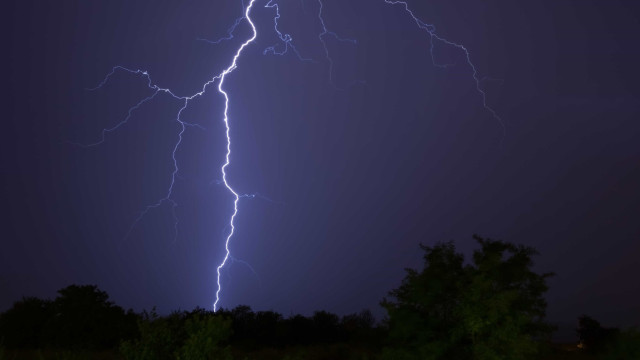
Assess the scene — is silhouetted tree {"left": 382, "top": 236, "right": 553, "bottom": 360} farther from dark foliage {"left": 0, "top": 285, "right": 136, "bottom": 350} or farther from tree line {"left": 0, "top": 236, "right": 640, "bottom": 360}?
dark foliage {"left": 0, "top": 285, "right": 136, "bottom": 350}

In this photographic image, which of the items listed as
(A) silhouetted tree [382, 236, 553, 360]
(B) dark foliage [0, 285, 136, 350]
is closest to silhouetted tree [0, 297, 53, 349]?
(B) dark foliage [0, 285, 136, 350]

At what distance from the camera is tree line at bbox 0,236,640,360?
21.5 ft

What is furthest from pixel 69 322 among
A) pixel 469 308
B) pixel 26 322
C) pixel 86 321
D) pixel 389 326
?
pixel 469 308

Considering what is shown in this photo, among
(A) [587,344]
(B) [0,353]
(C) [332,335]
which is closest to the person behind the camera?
(B) [0,353]

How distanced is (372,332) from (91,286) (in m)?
8.78

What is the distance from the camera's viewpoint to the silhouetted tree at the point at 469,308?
8.73 meters

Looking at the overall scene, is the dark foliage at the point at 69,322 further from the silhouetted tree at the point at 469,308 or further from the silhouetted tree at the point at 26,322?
the silhouetted tree at the point at 469,308

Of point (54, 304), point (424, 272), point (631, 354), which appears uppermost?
point (54, 304)

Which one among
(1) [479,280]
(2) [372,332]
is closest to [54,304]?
(2) [372,332]

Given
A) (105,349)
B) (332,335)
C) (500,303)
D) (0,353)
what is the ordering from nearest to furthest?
1. (0,353)
2. (500,303)
3. (105,349)
4. (332,335)

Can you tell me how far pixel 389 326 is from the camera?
1046cm

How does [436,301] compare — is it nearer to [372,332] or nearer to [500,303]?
[500,303]

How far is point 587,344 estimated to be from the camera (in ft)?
58.8

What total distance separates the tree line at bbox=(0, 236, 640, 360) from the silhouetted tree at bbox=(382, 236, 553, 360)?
0.02 meters
